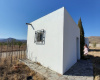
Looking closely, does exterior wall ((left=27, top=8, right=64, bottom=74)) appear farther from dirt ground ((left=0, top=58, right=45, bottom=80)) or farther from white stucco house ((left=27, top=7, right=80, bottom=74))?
dirt ground ((left=0, top=58, right=45, bottom=80))

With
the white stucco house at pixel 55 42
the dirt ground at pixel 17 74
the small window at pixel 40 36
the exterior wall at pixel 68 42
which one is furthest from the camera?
the small window at pixel 40 36

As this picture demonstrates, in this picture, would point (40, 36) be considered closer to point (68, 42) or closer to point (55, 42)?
point (55, 42)

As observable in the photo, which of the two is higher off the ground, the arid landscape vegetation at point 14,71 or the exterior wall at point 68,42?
the exterior wall at point 68,42

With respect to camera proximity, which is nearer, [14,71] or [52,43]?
[14,71]

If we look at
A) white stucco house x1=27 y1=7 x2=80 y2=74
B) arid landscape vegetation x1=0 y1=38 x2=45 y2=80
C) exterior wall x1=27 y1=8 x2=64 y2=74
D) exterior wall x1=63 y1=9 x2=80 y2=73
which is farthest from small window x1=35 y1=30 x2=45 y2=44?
arid landscape vegetation x1=0 y1=38 x2=45 y2=80

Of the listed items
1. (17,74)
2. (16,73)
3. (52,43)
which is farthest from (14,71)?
(52,43)

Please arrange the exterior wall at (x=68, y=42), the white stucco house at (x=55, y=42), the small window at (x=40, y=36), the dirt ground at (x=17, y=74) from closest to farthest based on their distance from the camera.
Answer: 1. the dirt ground at (x=17, y=74)
2. the white stucco house at (x=55, y=42)
3. the exterior wall at (x=68, y=42)
4. the small window at (x=40, y=36)

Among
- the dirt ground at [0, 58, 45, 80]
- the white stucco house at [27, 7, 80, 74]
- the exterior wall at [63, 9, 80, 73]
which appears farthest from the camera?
the exterior wall at [63, 9, 80, 73]

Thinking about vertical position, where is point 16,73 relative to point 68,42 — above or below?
below

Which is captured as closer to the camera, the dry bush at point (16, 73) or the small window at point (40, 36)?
the dry bush at point (16, 73)

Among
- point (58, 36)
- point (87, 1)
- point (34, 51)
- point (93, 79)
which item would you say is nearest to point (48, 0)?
point (87, 1)

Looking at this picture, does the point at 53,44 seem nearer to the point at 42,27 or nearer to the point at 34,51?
the point at 42,27

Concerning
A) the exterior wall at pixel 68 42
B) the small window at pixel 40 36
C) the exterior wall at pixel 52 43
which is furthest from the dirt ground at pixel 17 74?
the small window at pixel 40 36

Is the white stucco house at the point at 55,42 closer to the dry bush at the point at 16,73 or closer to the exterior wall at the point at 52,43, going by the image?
the exterior wall at the point at 52,43
